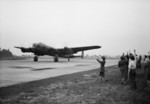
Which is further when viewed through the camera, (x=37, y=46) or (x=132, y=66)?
(x=37, y=46)

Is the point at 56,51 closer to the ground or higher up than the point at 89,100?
higher up

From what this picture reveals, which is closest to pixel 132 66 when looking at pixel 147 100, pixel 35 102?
pixel 147 100

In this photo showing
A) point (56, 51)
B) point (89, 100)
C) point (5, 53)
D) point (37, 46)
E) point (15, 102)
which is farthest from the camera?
point (5, 53)

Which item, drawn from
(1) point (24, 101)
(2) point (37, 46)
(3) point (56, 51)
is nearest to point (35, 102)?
(1) point (24, 101)

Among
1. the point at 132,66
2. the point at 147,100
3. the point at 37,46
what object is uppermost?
the point at 37,46

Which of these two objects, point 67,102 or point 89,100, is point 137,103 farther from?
point 67,102

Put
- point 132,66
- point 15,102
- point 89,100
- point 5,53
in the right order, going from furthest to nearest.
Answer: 1. point 5,53
2. point 132,66
3. point 89,100
4. point 15,102

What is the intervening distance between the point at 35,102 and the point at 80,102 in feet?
4.79

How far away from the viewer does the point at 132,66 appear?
25.7ft

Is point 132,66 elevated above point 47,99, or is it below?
above

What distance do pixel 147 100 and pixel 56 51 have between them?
31.8 metres

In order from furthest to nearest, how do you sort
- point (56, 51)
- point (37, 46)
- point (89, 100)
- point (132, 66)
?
1. point (56, 51)
2. point (37, 46)
3. point (132, 66)
4. point (89, 100)

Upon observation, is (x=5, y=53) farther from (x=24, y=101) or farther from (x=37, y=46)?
(x=24, y=101)

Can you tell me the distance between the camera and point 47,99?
5551 mm
